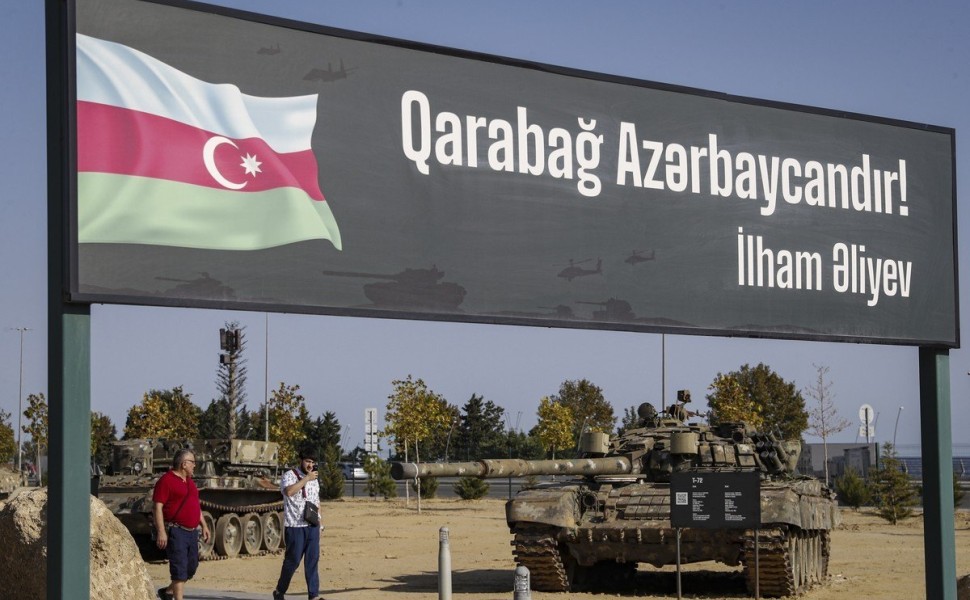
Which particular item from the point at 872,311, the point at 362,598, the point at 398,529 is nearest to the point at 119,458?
the point at 398,529

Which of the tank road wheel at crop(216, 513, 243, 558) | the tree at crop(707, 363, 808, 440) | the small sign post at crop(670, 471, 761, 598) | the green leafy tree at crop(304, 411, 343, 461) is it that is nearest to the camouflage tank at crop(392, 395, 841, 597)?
the small sign post at crop(670, 471, 761, 598)

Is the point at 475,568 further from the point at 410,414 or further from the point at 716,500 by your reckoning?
the point at 410,414

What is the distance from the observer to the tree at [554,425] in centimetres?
4831

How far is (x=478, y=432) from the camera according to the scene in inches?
3113

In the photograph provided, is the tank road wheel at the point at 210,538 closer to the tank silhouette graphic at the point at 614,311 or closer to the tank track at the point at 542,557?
the tank track at the point at 542,557

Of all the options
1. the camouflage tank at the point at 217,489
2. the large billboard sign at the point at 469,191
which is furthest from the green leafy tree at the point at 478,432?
the large billboard sign at the point at 469,191

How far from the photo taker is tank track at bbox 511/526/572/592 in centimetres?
1647

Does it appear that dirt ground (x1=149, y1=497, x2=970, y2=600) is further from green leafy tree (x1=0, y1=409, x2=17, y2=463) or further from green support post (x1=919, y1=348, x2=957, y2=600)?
green leafy tree (x1=0, y1=409, x2=17, y2=463)

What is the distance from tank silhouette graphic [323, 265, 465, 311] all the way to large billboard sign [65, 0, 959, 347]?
1cm

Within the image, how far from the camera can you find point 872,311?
9.33m

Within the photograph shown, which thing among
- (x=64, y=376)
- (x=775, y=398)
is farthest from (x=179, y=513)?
(x=775, y=398)

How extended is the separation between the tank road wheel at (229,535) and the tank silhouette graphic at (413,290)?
17.2 metres

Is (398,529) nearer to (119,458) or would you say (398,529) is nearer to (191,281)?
(119,458)

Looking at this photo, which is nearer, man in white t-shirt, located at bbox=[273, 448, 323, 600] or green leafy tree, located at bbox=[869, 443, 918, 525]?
man in white t-shirt, located at bbox=[273, 448, 323, 600]
